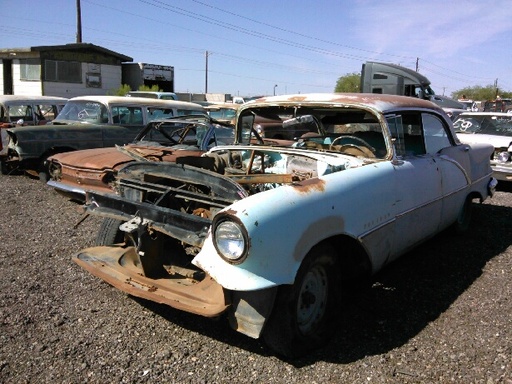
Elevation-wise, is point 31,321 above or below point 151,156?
below

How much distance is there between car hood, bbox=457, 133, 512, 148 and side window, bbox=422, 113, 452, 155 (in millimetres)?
4223

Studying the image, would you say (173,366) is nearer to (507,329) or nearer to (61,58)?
(507,329)

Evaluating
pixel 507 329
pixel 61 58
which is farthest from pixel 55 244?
pixel 61 58

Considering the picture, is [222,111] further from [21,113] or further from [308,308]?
[308,308]

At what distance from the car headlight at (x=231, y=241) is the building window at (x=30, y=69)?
2355 cm

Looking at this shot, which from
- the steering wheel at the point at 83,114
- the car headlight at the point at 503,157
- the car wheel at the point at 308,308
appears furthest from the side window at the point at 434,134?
the steering wheel at the point at 83,114

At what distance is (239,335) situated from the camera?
10.2 feet

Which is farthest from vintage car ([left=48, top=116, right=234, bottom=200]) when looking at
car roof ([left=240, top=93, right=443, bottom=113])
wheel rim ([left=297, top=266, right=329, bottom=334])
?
wheel rim ([left=297, top=266, right=329, bottom=334])

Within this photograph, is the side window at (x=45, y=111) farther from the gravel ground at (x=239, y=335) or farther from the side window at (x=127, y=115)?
the gravel ground at (x=239, y=335)

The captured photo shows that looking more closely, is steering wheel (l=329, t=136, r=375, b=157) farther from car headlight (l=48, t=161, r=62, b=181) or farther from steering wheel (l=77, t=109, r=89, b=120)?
steering wheel (l=77, t=109, r=89, b=120)

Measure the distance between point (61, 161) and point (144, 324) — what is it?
391 cm

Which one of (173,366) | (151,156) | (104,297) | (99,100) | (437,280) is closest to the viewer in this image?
(173,366)

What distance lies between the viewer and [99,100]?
A: 8.87 m

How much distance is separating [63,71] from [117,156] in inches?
796
